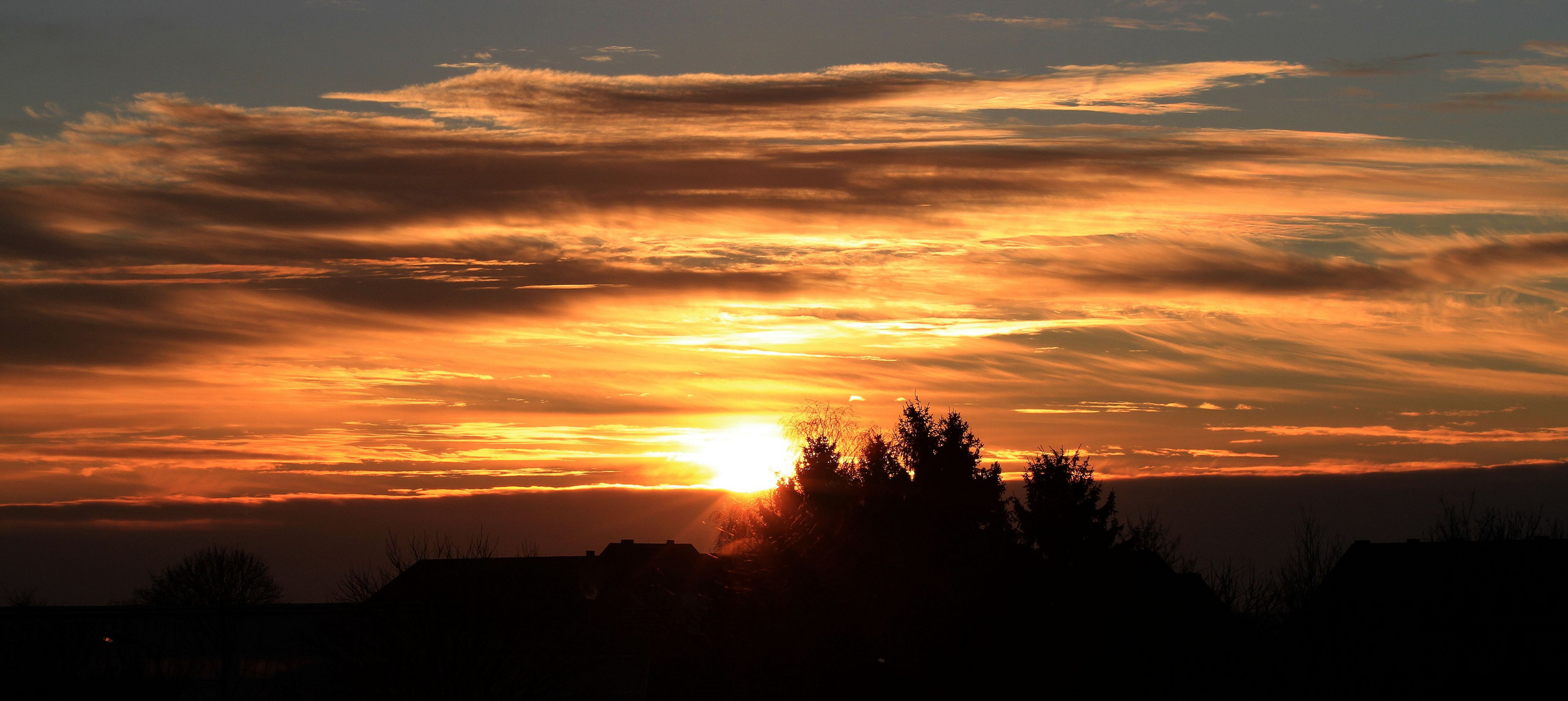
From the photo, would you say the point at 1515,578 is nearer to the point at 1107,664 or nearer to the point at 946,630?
the point at 1107,664

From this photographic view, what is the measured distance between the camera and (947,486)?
48031 millimetres

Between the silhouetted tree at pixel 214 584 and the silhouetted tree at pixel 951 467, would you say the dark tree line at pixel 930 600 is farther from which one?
the silhouetted tree at pixel 214 584

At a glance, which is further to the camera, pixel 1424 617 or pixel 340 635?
Result: pixel 340 635

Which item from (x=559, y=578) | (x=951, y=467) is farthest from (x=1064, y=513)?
(x=559, y=578)

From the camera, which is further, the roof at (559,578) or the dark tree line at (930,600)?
the roof at (559,578)

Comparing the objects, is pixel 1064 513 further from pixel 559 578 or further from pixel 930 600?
pixel 559 578

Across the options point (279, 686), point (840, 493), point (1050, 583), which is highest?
point (840, 493)

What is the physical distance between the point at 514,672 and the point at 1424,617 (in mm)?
28578

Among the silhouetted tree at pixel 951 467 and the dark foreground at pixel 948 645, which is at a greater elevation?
the silhouetted tree at pixel 951 467

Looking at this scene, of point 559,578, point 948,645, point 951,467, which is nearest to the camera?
point 948,645

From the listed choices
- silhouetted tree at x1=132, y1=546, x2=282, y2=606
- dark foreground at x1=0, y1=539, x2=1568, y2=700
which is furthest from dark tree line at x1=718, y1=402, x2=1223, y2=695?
silhouetted tree at x1=132, y1=546, x2=282, y2=606

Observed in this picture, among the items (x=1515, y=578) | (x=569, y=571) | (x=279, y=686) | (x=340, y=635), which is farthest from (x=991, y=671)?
(x=569, y=571)

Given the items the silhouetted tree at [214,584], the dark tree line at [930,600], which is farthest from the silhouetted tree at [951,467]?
the silhouetted tree at [214,584]

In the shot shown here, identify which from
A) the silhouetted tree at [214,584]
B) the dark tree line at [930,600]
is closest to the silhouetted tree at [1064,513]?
the dark tree line at [930,600]
